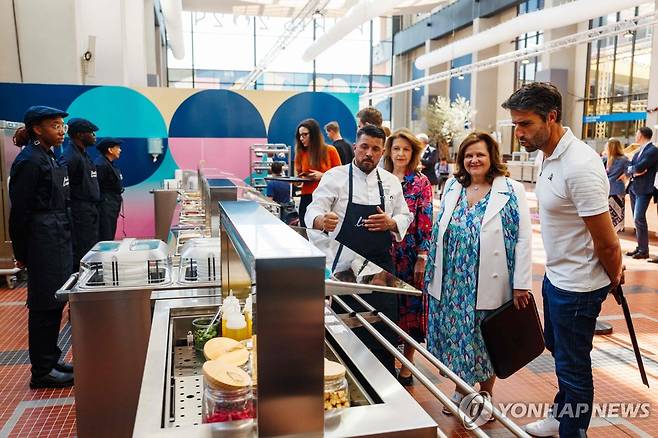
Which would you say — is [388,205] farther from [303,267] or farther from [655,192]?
[655,192]

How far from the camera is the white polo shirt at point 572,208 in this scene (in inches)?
77.9

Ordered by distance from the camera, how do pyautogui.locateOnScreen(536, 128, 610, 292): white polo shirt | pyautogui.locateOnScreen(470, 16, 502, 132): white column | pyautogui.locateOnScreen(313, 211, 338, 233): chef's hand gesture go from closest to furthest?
pyautogui.locateOnScreen(536, 128, 610, 292): white polo shirt < pyautogui.locateOnScreen(313, 211, 338, 233): chef's hand gesture < pyautogui.locateOnScreen(470, 16, 502, 132): white column

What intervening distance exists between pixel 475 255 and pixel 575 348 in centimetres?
60

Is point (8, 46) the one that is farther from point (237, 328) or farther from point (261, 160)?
point (237, 328)

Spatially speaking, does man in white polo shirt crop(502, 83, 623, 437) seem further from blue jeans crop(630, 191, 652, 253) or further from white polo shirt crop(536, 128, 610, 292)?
blue jeans crop(630, 191, 652, 253)

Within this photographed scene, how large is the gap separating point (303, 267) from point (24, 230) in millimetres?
2788

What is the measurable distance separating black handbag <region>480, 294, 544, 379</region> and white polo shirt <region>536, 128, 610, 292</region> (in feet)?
1.10

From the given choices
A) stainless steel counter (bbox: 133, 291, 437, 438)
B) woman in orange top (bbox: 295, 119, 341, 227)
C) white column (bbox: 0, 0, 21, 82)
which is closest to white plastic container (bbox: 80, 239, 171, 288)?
stainless steel counter (bbox: 133, 291, 437, 438)

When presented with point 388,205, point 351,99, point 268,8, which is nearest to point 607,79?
point 268,8

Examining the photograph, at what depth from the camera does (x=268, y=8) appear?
52.9ft

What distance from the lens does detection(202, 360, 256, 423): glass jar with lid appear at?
42.6 inches

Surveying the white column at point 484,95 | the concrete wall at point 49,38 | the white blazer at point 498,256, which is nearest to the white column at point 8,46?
the concrete wall at point 49,38

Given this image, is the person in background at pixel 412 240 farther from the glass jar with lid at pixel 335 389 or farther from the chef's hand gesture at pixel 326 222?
the glass jar with lid at pixel 335 389

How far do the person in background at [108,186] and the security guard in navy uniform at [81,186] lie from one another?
33.7 inches
